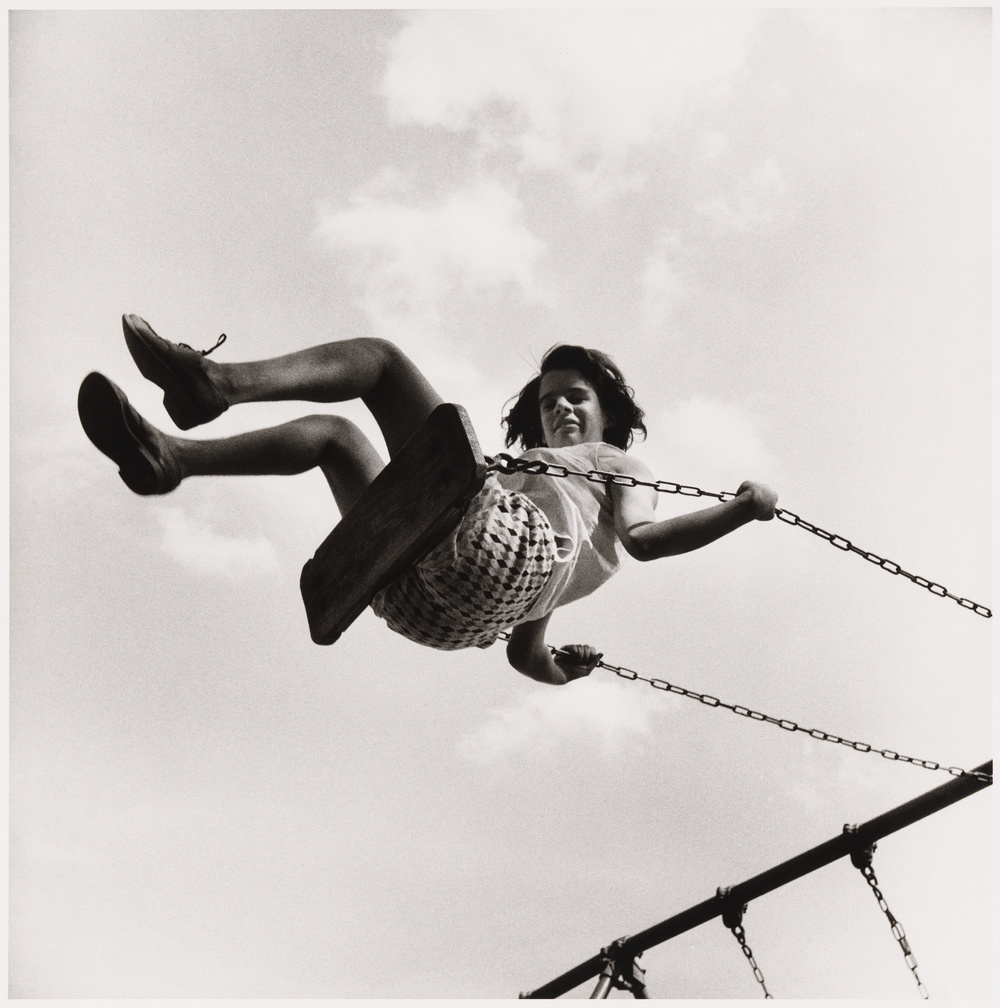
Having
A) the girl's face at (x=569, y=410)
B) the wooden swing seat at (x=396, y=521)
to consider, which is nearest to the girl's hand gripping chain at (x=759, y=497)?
the wooden swing seat at (x=396, y=521)

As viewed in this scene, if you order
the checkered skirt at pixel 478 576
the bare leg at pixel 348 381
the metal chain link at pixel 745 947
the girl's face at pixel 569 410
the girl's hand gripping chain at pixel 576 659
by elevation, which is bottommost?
the metal chain link at pixel 745 947

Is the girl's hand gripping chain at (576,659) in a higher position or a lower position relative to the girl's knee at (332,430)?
lower

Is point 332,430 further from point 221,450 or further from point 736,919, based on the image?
point 736,919

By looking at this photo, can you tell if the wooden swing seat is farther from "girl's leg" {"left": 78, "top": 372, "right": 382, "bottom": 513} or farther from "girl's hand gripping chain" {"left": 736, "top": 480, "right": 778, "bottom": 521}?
"girl's hand gripping chain" {"left": 736, "top": 480, "right": 778, "bottom": 521}

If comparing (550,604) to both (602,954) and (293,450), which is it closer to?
(293,450)

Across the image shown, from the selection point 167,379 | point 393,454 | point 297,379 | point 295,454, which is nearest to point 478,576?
point 393,454

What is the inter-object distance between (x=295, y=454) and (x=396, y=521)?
35 cm

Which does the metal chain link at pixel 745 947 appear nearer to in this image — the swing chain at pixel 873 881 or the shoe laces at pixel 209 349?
the swing chain at pixel 873 881

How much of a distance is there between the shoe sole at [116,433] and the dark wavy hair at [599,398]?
5.13 feet

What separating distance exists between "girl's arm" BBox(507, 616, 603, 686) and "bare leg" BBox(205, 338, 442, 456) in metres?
1.18

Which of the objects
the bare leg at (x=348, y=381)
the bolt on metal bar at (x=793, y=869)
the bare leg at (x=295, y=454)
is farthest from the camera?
the bolt on metal bar at (x=793, y=869)

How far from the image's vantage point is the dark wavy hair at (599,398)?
4.20 meters

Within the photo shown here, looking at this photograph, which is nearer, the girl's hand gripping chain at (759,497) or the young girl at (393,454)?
the young girl at (393,454)

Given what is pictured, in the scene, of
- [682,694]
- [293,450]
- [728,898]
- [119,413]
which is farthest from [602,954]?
[119,413]
